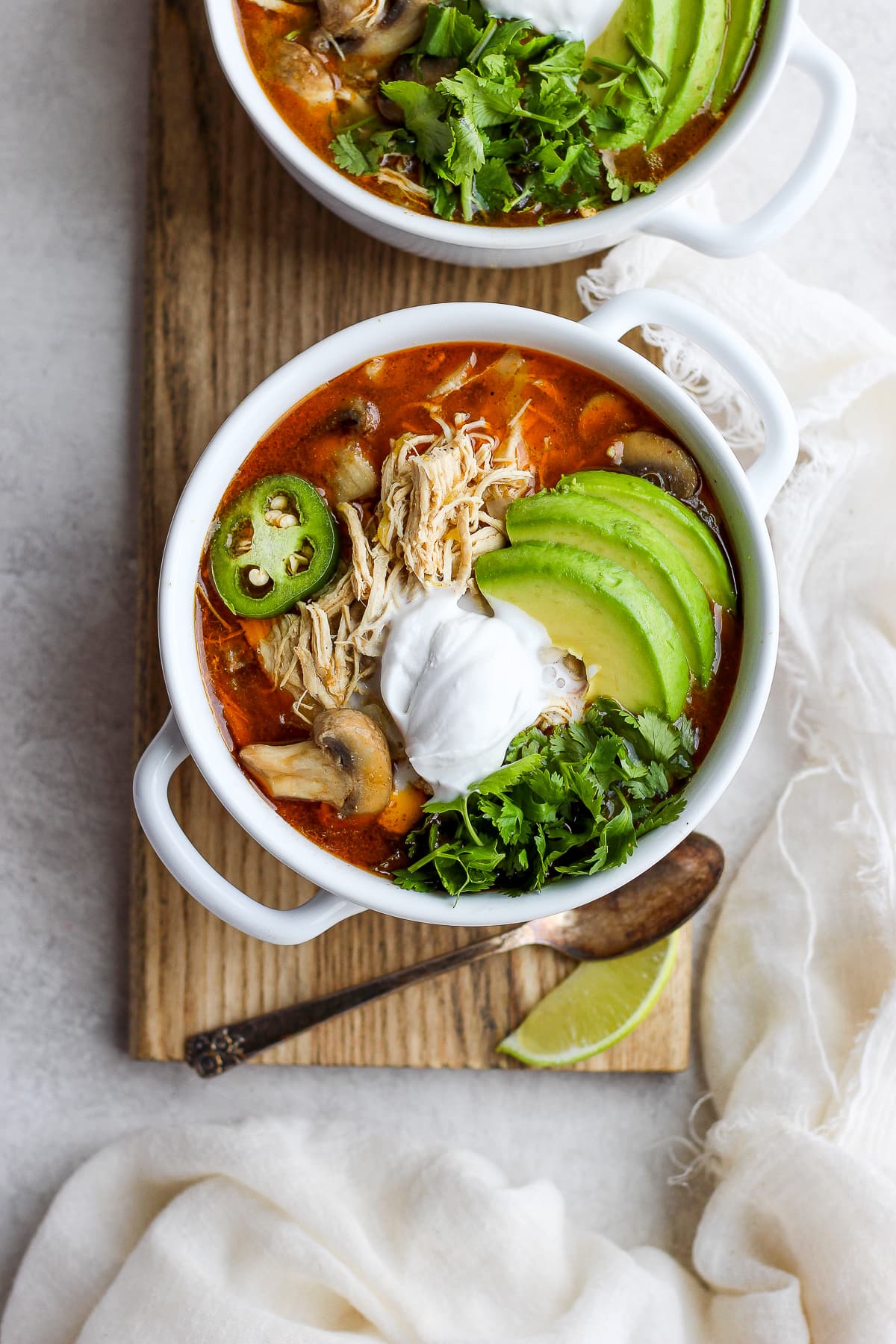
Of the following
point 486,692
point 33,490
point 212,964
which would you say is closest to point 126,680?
point 33,490

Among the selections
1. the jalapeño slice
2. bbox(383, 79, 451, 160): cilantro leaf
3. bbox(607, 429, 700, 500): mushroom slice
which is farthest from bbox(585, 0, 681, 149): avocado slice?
the jalapeño slice

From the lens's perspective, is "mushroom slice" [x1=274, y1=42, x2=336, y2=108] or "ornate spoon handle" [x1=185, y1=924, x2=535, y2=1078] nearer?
"mushroom slice" [x1=274, y1=42, x2=336, y2=108]

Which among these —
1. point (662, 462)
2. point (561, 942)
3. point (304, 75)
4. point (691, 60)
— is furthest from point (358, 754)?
point (691, 60)

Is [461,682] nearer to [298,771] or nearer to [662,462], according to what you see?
[298,771]

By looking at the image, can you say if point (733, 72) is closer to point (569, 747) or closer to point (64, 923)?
point (569, 747)

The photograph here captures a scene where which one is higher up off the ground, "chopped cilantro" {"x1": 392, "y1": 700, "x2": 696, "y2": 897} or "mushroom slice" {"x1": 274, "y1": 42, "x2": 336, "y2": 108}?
"mushroom slice" {"x1": 274, "y1": 42, "x2": 336, "y2": 108}

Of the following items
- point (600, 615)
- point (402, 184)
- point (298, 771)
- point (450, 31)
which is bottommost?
point (298, 771)

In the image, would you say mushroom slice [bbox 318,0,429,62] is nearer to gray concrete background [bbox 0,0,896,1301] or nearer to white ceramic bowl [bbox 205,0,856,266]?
white ceramic bowl [bbox 205,0,856,266]
